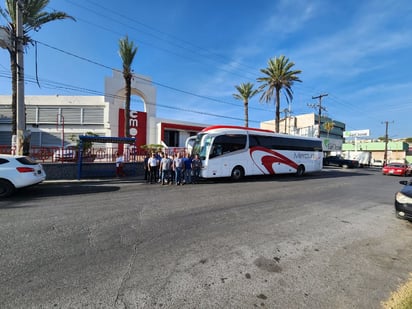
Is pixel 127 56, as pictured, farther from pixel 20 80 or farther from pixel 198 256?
pixel 198 256

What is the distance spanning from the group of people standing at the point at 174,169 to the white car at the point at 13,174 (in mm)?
5618

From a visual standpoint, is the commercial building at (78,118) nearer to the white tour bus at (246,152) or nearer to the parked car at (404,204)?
the white tour bus at (246,152)

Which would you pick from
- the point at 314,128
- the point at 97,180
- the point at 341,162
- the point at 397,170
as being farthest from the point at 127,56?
the point at 314,128

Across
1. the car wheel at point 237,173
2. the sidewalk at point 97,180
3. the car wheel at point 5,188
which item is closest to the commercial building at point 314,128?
the car wheel at point 237,173

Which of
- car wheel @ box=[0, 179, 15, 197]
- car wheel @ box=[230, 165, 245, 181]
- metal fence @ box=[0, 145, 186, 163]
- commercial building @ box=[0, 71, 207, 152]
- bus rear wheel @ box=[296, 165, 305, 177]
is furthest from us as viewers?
commercial building @ box=[0, 71, 207, 152]

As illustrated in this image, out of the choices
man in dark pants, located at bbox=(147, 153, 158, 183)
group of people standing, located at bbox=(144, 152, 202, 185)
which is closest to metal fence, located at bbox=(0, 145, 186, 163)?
group of people standing, located at bbox=(144, 152, 202, 185)

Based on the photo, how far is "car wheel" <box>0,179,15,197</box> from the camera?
7.76 m

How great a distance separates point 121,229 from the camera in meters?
4.84

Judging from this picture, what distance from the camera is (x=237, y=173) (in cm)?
1389

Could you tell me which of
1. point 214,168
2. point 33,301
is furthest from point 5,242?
point 214,168

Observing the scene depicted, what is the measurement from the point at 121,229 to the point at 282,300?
370 centimetres

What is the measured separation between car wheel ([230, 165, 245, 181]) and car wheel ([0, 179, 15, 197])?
35.5ft

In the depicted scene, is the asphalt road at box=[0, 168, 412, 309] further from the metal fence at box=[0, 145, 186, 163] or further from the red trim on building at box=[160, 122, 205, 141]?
the red trim on building at box=[160, 122, 205, 141]

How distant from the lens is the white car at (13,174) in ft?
25.5
